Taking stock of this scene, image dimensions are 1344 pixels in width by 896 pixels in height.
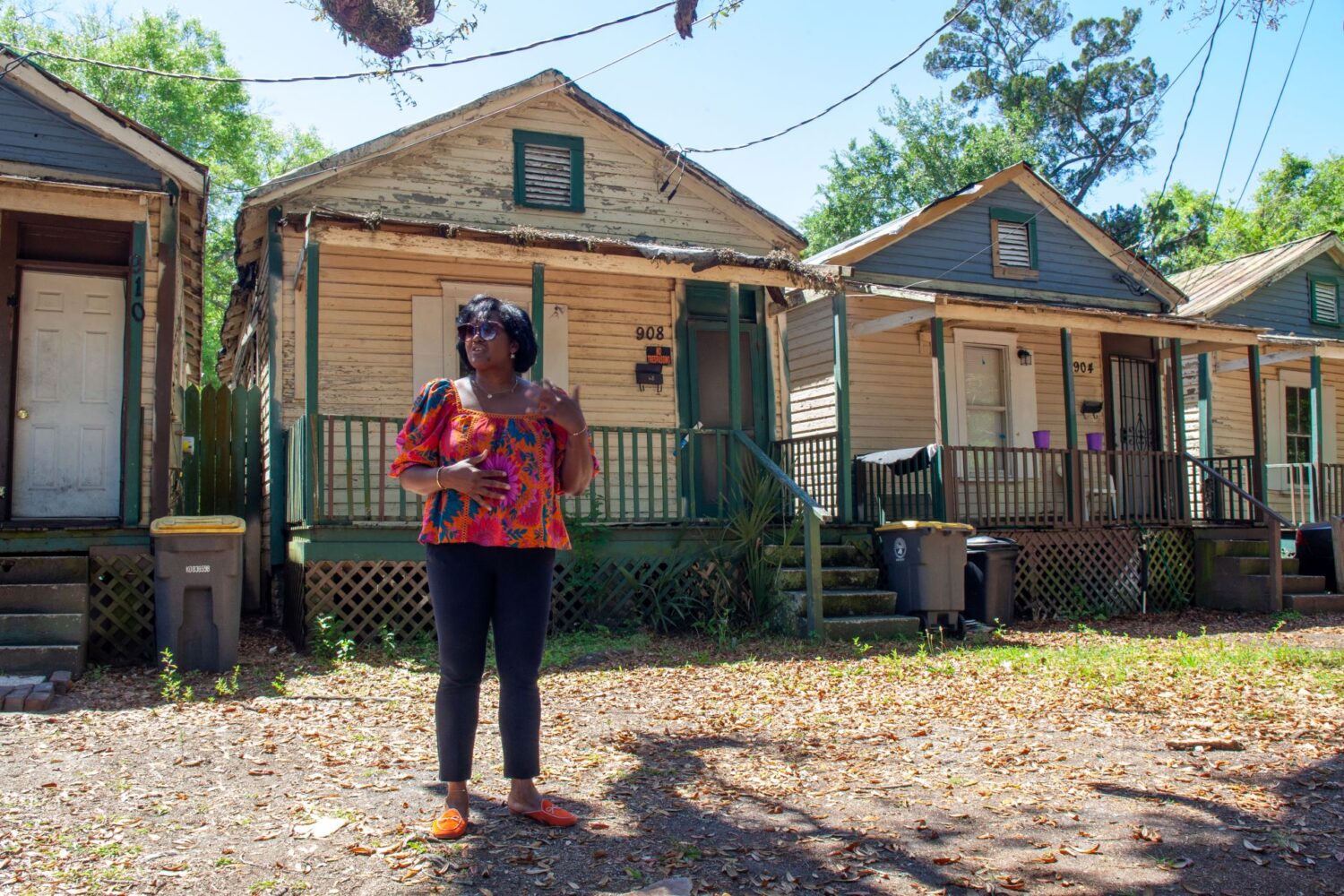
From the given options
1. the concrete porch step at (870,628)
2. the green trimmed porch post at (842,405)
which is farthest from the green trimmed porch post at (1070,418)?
the concrete porch step at (870,628)

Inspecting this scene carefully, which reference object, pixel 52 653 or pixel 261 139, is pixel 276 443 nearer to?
pixel 52 653

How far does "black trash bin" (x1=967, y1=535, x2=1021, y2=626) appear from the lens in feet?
33.1

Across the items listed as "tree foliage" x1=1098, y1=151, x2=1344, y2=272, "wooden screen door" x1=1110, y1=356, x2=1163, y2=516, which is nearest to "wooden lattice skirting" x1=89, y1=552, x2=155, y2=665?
"wooden screen door" x1=1110, y1=356, x2=1163, y2=516

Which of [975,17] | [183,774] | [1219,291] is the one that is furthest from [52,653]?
[975,17]

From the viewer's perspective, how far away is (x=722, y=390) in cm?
1225

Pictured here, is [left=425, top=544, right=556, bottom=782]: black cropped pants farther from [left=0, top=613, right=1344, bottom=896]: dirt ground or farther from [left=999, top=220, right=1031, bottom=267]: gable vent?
[left=999, top=220, right=1031, bottom=267]: gable vent

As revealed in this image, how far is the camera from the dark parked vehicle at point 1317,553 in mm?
12969

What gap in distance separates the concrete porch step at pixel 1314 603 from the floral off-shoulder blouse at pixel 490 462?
37.2ft

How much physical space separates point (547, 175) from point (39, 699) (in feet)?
24.1

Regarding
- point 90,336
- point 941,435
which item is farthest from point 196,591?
point 941,435

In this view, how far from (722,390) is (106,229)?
20.4ft

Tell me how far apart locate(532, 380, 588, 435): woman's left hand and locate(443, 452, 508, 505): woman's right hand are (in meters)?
0.27

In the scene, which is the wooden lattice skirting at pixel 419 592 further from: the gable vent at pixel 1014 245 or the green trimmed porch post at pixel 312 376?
the gable vent at pixel 1014 245

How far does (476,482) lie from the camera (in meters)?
3.54
